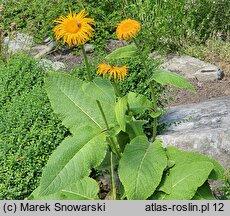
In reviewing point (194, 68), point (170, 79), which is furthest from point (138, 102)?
point (194, 68)

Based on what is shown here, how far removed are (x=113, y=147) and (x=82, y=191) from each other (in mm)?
358

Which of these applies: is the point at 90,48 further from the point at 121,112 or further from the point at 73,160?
the point at 73,160

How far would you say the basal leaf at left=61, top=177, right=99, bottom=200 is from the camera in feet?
13.6

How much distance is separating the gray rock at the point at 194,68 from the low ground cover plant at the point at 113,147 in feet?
8.03

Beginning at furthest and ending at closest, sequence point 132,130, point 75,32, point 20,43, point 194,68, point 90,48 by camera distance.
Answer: point 20,43, point 90,48, point 194,68, point 132,130, point 75,32

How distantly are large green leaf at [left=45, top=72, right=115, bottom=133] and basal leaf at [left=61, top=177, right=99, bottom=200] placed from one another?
1.25 ft

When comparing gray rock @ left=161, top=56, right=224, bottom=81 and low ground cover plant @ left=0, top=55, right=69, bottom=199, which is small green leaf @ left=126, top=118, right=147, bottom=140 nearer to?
low ground cover plant @ left=0, top=55, right=69, bottom=199

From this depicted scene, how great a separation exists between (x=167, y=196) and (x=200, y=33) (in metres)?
3.81

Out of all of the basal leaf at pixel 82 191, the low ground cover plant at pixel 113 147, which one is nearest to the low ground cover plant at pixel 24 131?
the low ground cover plant at pixel 113 147

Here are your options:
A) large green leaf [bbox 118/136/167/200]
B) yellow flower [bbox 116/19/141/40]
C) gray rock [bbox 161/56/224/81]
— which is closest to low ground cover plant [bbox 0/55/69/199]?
large green leaf [bbox 118/136/167/200]

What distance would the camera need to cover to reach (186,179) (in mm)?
3932

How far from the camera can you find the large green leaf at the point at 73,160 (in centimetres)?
374

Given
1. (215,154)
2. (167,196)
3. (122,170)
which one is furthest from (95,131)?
(215,154)

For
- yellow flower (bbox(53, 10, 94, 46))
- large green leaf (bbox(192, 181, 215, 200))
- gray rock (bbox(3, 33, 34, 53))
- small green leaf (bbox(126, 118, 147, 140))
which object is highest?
yellow flower (bbox(53, 10, 94, 46))
